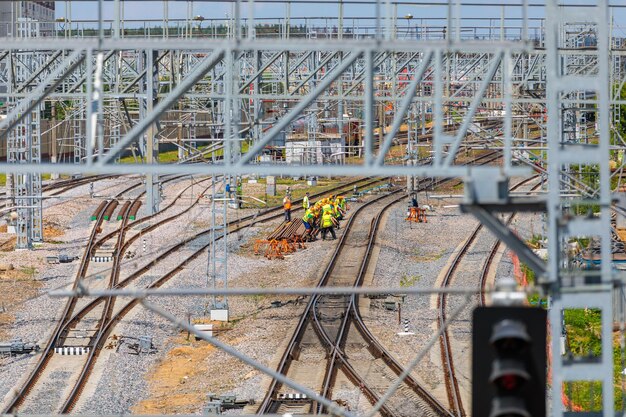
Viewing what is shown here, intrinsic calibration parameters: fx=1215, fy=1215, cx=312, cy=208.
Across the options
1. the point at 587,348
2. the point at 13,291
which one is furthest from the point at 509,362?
the point at 13,291

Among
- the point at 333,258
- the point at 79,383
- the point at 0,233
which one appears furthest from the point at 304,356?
the point at 0,233

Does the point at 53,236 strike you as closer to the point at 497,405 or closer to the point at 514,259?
the point at 514,259

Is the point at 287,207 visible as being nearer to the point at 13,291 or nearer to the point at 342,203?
the point at 342,203

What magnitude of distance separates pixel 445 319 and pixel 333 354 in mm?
2745

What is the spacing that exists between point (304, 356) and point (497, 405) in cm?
895

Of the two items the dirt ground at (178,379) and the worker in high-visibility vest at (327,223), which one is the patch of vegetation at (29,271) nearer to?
the dirt ground at (178,379)

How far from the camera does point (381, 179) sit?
35.8 m

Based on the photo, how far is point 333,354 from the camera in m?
14.1

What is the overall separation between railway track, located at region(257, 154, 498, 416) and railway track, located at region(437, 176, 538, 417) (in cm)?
24

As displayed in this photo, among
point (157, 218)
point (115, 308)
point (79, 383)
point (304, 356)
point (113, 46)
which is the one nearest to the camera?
point (113, 46)

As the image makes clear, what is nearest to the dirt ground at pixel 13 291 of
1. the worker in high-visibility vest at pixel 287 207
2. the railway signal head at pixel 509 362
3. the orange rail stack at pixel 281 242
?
the orange rail stack at pixel 281 242

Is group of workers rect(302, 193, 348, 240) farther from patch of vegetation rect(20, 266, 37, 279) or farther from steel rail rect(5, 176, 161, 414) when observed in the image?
patch of vegetation rect(20, 266, 37, 279)

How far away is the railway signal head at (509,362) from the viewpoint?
Result: 5.51 m

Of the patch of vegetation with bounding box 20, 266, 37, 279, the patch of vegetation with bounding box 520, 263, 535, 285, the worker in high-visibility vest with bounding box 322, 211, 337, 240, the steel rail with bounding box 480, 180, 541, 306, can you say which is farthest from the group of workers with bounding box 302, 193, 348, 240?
the patch of vegetation with bounding box 20, 266, 37, 279
